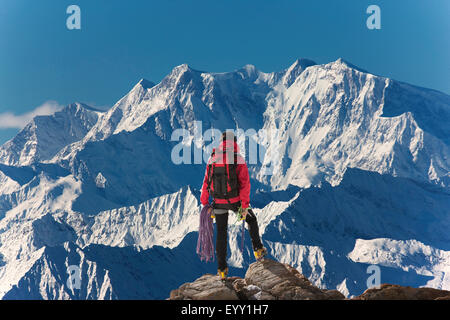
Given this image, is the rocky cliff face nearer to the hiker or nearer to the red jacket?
the hiker

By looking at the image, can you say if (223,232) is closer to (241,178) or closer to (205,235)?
(205,235)

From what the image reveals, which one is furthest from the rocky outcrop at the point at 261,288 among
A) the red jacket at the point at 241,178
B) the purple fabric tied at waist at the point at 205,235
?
the red jacket at the point at 241,178

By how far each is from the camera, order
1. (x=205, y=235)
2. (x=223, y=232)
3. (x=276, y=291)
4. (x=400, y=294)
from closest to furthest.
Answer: (x=400, y=294) < (x=276, y=291) < (x=223, y=232) < (x=205, y=235)

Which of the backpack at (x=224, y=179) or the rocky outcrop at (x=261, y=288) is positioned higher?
the backpack at (x=224, y=179)

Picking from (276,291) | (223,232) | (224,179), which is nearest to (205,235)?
(223,232)

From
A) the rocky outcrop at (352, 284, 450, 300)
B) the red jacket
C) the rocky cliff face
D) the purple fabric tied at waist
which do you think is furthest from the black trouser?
the rocky outcrop at (352, 284, 450, 300)

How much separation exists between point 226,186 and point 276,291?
5866 mm

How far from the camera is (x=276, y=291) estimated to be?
1032 inches

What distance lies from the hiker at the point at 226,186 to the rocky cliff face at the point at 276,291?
138 centimetres

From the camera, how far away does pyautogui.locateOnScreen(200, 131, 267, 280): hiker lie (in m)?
27.2

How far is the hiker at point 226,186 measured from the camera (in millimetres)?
27203

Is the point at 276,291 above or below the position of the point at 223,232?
below

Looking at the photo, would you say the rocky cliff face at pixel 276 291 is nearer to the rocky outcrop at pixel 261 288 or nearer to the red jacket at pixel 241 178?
the rocky outcrop at pixel 261 288
